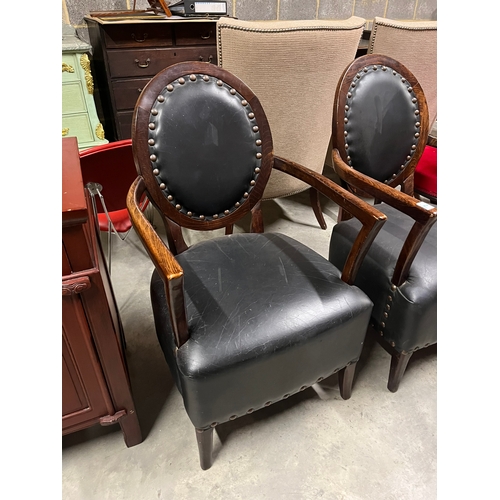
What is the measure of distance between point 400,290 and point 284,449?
0.59 meters

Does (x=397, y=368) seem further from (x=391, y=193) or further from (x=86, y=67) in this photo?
(x=86, y=67)

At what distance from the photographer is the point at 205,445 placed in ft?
3.29

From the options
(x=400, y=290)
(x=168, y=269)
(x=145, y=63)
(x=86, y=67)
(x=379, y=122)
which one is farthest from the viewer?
(x=145, y=63)

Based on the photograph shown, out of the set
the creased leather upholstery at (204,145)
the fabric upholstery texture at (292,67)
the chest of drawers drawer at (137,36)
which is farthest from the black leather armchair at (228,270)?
the chest of drawers drawer at (137,36)

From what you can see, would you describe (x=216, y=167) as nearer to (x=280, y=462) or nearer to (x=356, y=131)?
(x=356, y=131)

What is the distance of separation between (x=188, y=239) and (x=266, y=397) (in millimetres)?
1222

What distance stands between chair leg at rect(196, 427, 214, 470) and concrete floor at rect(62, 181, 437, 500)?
0.04m

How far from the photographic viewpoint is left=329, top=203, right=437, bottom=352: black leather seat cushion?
109cm

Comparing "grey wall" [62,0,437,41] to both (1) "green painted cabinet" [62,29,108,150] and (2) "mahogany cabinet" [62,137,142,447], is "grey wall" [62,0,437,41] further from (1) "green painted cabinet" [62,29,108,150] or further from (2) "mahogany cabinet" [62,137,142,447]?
(2) "mahogany cabinet" [62,137,142,447]

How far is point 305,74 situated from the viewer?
1640mm

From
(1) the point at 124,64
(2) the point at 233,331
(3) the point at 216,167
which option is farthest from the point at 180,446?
(1) the point at 124,64

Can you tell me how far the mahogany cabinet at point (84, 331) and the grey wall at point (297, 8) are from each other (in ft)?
6.22

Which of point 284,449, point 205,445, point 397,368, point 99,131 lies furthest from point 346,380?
point 99,131

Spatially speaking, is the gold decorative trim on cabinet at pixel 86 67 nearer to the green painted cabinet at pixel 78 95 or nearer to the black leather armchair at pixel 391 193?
the green painted cabinet at pixel 78 95
